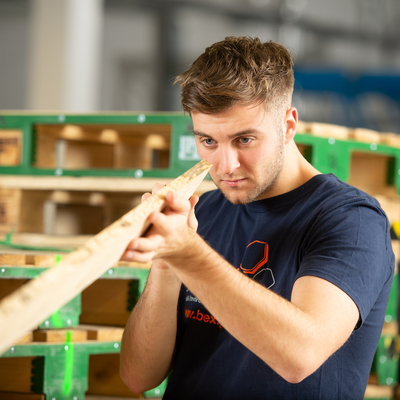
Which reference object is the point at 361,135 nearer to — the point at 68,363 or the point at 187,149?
the point at 187,149

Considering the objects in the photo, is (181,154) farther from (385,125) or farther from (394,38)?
(394,38)

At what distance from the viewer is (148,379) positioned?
2.21m

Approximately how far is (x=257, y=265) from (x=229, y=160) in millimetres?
405

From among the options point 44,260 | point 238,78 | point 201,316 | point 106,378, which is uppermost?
point 238,78

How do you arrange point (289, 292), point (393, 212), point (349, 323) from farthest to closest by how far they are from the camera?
point (393, 212), point (289, 292), point (349, 323)

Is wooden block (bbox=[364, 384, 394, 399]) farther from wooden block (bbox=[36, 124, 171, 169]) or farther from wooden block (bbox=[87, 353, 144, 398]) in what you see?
wooden block (bbox=[36, 124, 171, 169])

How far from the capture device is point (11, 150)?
3244mm

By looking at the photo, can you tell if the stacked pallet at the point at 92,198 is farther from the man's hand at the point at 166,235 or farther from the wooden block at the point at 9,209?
the man's hand at the point at 166,235

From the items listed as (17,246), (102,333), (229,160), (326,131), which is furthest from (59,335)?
(326,131)

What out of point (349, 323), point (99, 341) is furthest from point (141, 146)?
point (349, 323)

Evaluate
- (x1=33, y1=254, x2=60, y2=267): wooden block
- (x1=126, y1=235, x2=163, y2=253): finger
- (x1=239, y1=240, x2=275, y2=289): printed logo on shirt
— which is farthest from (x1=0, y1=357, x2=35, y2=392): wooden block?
(x1=126, y1=235, x2=163, y2=253): finger

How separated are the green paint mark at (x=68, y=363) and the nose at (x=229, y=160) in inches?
42.1

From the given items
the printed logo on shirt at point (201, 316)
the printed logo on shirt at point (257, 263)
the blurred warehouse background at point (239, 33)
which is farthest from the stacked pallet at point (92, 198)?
the blurred warehouse background at point (239, 33)

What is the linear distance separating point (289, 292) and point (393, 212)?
1.89 meters
